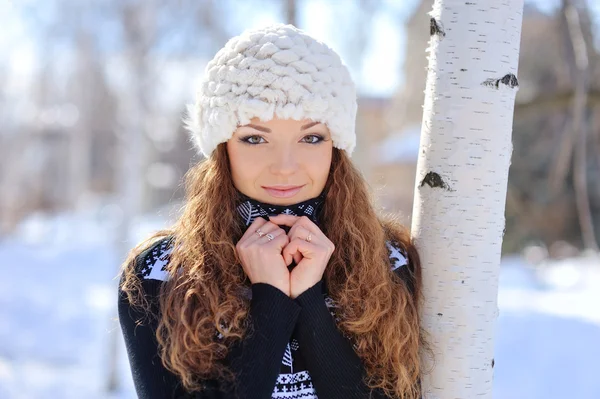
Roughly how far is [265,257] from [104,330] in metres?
6.88

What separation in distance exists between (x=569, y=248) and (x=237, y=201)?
12047mm

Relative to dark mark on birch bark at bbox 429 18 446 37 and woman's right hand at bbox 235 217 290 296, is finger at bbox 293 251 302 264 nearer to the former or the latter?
woman's right hand at bbox 235 217 290 296

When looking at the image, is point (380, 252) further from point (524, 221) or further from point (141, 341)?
point (524, 221)

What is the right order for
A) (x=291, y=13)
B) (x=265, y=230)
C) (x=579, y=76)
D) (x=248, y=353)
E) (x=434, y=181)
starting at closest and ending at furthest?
(x=248, y=353) < (x=265, y=230) < (x=434, y=181) < (x=579, y=76) < (x=291, y=13)

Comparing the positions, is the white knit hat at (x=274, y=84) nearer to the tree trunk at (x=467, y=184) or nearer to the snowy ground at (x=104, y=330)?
the tree trunk at (x=467, y=184)

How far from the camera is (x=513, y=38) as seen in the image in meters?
1.81

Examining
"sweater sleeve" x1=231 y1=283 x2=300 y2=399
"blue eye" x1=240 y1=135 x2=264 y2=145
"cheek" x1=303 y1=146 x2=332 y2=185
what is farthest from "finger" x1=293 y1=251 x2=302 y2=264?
"blue eye" x1=240 y1=135 x2=264 y2=145

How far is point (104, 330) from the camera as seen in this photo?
26.1ft

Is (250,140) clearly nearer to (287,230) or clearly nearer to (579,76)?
(287,230)

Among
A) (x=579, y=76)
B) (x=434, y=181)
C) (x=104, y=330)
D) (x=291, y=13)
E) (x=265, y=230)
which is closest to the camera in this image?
(x=265, y=230)

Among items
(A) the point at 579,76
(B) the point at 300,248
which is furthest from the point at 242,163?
(A) the point at 579,76

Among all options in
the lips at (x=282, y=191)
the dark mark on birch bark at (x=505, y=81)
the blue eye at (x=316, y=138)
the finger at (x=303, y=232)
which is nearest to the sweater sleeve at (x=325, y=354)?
the finger at (x=303, y=232)

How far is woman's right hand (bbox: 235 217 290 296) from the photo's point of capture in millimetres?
1663

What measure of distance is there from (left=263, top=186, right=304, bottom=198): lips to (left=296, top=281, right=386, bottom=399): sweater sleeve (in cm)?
26
